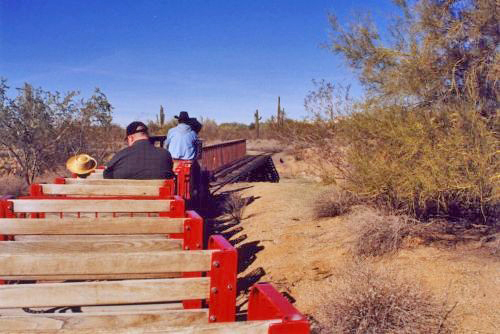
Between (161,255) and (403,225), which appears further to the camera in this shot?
(403,225)

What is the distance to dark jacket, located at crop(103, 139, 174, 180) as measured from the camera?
231 inches

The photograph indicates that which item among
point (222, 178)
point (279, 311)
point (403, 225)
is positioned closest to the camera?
point (279, 311)

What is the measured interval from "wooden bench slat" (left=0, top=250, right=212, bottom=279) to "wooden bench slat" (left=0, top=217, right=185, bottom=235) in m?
0.98

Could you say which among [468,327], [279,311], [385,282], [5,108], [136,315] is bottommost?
[468,327]

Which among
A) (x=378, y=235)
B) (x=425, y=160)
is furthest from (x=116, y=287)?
(x=425, y=160)

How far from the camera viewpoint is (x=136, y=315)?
2215 millimetres

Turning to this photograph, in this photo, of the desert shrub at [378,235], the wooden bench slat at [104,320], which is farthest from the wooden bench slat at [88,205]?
the desert shrub at [378,235]

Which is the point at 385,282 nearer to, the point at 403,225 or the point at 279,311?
the point at 403,225

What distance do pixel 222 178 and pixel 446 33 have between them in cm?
786

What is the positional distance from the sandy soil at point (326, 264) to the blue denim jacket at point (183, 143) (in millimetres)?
1398

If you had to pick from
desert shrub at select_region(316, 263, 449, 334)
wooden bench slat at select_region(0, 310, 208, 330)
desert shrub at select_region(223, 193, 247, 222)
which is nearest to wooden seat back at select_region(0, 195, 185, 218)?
desert shrub at select_region(316, 263, 449, 334)

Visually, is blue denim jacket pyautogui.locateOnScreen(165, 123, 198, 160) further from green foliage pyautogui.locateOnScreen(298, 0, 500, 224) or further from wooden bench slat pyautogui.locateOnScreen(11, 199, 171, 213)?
wooden bench slat pyautogui.locateOnScreen(11, 199, 171, 213)

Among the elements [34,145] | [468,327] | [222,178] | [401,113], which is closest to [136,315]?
[468,327]

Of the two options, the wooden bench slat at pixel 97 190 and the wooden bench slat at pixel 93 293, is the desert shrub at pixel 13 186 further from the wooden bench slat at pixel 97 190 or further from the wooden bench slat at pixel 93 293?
the wooden bench slat at pixel 93 293
